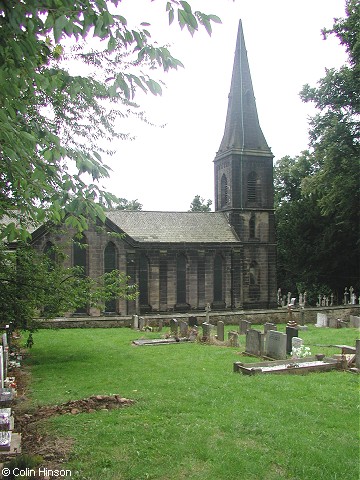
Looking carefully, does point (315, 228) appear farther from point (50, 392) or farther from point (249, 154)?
point (50, 392)

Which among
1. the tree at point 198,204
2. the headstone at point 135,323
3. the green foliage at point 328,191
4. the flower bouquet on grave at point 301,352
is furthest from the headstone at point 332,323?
the tree at point 198,204

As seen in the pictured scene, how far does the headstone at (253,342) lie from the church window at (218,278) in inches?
674

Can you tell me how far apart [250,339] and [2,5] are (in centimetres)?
1335

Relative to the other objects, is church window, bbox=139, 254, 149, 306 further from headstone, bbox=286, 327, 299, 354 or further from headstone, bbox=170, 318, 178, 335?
headstone, bbox=286, 327, 299, 354

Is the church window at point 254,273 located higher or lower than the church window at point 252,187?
lower

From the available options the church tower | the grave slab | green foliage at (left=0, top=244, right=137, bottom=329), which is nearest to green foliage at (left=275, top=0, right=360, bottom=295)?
the church tower

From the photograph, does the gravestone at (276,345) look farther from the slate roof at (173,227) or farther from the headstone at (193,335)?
the slate roof at (173,227)

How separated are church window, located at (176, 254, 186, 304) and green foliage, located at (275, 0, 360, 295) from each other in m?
9.77

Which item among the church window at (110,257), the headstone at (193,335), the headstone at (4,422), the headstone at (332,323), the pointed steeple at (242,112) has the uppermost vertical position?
the pointed steeple at (242,112)

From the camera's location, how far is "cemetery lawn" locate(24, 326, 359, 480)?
20.1 ft

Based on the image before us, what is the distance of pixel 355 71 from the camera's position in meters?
26.3

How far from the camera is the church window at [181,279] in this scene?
103ft

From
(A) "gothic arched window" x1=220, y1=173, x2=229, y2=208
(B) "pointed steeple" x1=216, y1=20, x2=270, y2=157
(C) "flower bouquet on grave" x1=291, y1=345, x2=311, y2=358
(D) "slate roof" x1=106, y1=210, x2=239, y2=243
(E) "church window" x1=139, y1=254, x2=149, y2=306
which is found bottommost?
(C) "flower bouquet on grave" x1=291, y1=345, x2=311, y2=358

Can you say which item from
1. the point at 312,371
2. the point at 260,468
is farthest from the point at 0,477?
the point at 312,371
